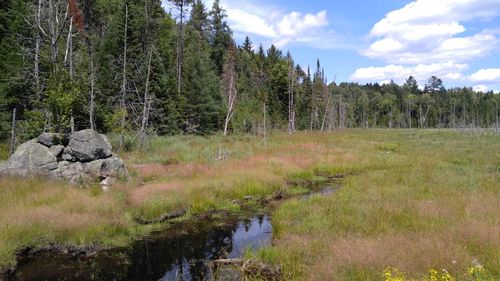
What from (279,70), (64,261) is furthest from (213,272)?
(279,70)

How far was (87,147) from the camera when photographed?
18.2m

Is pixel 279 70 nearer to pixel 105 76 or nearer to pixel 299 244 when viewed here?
pixel 105 76

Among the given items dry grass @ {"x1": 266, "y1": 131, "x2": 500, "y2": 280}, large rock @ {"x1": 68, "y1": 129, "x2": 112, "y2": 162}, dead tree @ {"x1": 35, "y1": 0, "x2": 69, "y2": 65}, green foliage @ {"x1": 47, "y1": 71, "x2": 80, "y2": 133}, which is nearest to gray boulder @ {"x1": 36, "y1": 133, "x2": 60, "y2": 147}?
large rock @ {"x1": 68, "y1": 129, "x2": 112, "y2": 162}

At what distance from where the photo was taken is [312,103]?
276 ft

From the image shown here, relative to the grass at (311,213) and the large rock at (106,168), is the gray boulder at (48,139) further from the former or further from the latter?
the grass at (311,213)

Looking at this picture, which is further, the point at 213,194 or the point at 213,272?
the point at 213,194

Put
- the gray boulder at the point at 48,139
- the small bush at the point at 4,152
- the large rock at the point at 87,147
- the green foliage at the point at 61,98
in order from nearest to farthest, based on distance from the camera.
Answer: the gray boulder at the point at 48,139 → the large rock at the point at 87,147 → the green foliage at the point at 61,98 → the small bush at the point at 4,152

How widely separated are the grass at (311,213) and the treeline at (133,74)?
6.65 m

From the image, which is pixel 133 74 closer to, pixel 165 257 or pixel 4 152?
pixel 4 152

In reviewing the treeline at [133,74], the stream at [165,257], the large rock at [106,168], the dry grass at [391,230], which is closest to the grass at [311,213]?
→ the dry grass at [391,230]

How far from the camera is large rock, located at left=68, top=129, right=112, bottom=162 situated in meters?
18.0

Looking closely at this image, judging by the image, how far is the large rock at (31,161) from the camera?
1669cm

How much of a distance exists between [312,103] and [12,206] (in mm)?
74870

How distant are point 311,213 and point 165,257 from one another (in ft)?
17.5
